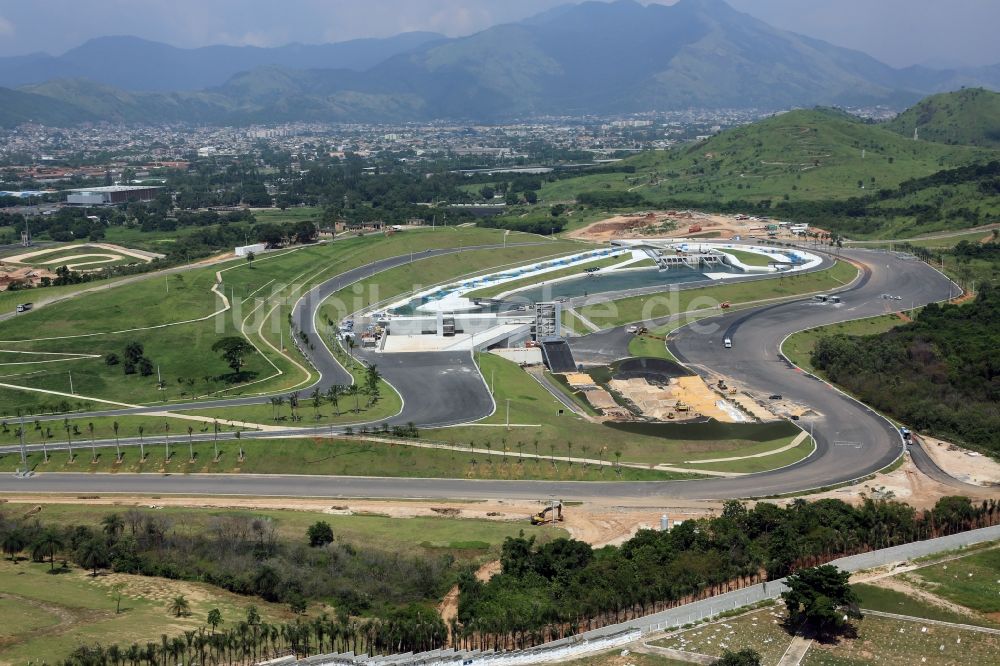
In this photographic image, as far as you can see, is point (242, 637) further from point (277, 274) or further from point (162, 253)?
point (162, 253)


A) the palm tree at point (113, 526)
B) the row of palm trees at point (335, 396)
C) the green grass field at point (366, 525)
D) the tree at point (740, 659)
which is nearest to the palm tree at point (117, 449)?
the green grass field at point (366, 525)

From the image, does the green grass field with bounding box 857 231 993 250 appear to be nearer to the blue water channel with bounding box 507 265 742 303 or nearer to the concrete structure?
the blue water channel with bounding box 507 265 742 303

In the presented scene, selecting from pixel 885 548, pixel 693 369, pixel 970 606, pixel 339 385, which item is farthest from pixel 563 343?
pixel 970 606

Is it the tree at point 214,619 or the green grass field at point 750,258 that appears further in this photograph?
the green grass field at point 750,258

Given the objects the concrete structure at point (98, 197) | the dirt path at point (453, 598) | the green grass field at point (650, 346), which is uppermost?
the concrete structure at point (98, 197)

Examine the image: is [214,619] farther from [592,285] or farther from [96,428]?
[592,285]

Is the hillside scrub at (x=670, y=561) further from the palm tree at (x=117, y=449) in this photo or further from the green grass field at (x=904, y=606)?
the palm tree at (x=117, y=449)
